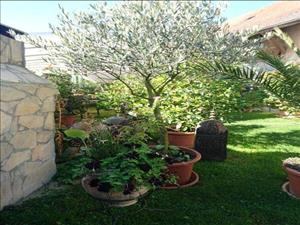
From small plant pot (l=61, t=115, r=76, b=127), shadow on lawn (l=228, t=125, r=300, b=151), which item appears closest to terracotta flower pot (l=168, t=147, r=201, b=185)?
shadow on lawn (l=228, t=125, r=300, b=151)

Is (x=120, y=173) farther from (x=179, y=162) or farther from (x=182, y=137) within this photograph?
(x=182, y=137)

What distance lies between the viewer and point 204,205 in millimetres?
4297

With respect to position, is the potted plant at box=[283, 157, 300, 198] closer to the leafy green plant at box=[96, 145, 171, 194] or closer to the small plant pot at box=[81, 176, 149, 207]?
the leafy green plant at box=[96, 145, 171, 194]

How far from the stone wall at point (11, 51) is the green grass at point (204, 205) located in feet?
5.89

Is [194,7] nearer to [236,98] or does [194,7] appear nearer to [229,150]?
[236,98]

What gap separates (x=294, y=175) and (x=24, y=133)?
11.1 ft

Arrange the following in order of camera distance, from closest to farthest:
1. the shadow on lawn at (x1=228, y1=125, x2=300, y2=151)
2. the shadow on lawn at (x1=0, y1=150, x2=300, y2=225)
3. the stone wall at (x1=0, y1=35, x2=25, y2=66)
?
the shadow on lawn at (x1=0, y1=150, x2=300, y2=225) < the stone wall at (x1=0, y1=35, x2=25, y2=66) < the shadow on lawn at (x1=228, y1=125, x2=300, y2=151)

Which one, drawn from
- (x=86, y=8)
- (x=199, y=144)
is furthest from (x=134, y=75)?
(x=199, y=144)

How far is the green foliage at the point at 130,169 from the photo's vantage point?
3.51m

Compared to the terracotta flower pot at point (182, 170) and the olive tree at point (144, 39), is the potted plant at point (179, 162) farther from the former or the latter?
the olive tree at point (144, 39)

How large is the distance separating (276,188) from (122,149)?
7.52 ft

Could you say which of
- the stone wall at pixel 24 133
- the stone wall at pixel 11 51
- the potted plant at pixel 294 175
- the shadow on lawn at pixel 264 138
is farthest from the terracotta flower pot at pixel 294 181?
the stone wall at pixel 11 51

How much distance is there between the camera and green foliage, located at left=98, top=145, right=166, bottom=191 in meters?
3.51

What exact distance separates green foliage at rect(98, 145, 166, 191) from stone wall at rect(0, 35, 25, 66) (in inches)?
76.7
